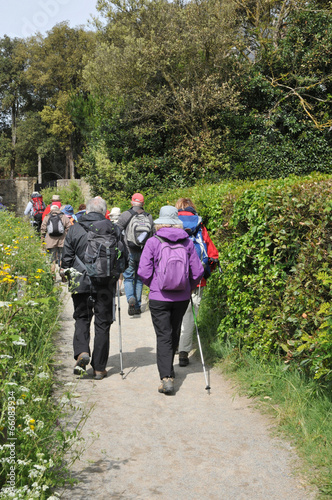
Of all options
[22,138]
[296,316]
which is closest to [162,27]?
[296,316]

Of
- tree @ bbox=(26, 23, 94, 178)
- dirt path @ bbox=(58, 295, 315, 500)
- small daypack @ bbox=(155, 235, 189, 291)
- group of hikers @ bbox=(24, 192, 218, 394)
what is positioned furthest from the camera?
tree @ bbox=(26, 23, 94, 178)

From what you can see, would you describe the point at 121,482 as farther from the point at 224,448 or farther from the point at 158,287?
the point at 158,287

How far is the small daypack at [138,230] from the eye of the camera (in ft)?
29.7

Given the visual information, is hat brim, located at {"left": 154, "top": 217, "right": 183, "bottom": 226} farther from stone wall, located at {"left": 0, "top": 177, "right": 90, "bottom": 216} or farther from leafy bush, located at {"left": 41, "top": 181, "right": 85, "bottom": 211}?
stone wall, located at {"left": 0, "top": 177, "right": 90, "bottom": 216}

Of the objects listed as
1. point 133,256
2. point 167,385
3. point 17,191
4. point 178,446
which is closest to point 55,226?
point 133,256

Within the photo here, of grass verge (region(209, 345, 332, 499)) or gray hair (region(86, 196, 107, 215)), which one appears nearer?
grass verge (region(209, 345, 332, 499))

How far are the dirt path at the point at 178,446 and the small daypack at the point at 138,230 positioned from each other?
125 inches

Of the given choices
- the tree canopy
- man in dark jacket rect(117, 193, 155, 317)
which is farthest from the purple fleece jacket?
the tree canopy

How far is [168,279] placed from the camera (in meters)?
5.48

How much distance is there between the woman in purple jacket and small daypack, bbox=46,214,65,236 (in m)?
5.67

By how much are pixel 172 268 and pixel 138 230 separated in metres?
3.65

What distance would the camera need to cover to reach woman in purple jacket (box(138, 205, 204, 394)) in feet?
18.1

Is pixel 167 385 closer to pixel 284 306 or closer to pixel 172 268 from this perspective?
pixel 172 268

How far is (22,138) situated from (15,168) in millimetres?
7660
